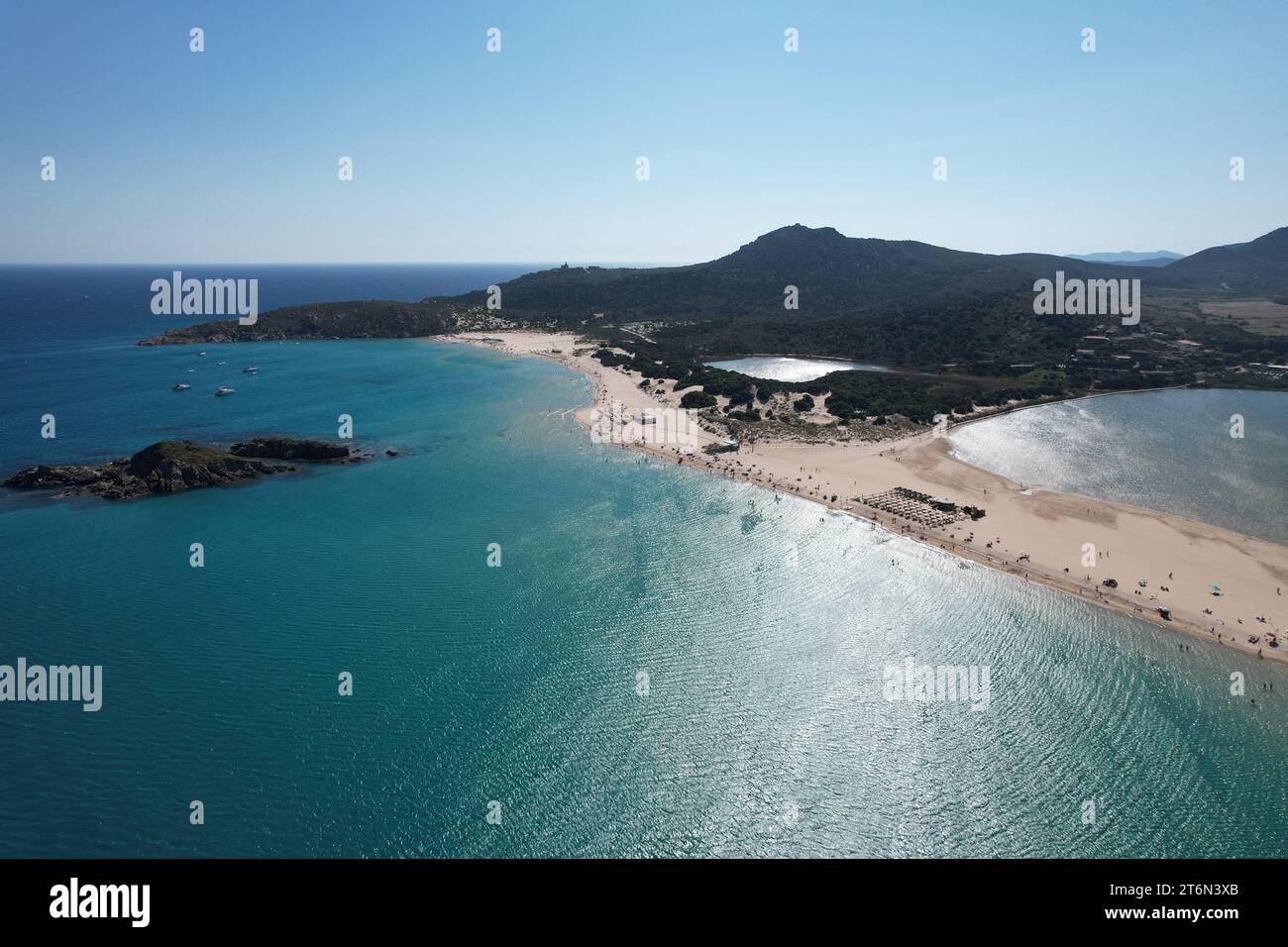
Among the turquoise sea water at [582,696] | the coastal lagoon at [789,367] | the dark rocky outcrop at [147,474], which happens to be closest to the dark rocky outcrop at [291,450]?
the dark rocky outcrop at [147,474]

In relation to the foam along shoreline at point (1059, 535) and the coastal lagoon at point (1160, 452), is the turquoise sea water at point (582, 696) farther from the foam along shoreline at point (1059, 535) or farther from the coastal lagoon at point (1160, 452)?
the coastal lagoon at point (1160, 452)

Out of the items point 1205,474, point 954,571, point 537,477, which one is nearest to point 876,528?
point 954,571

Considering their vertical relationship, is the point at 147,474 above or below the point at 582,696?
above

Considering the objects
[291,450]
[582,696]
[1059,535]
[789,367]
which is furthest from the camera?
[789,367]

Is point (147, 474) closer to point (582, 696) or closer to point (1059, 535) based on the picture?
point (582, 696)

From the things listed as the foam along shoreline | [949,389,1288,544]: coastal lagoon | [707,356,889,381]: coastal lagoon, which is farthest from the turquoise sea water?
[707,356,889,381]: coastal lagoon

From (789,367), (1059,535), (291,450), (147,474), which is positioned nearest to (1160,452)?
(1059,535)

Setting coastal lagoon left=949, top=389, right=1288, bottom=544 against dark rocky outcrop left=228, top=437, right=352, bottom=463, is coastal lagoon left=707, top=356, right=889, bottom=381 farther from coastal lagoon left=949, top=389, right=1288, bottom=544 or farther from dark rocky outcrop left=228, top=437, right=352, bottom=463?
dark rocky outcrop left=228, top=437, right=352, bottom=463
